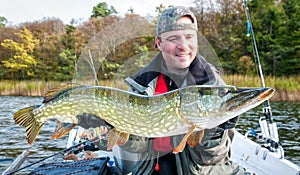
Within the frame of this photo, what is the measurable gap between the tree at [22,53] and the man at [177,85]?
808 inches

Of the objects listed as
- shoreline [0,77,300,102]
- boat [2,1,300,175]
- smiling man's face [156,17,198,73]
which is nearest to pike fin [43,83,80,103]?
smiling man's face [156,17,198,73]

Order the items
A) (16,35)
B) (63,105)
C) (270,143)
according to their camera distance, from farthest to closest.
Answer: (16,35) → (270,143) → (63,105)

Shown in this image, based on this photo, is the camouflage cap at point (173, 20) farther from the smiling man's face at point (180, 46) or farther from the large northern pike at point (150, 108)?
the large northern pike at point (150, 108)

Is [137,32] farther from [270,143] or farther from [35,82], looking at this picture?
[35,82]

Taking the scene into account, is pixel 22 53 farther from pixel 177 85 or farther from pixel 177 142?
pixel 177 142

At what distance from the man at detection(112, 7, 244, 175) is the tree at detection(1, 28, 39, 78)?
808 inches

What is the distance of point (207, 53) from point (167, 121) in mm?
735

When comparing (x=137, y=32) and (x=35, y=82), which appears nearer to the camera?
(x=137, y=32)

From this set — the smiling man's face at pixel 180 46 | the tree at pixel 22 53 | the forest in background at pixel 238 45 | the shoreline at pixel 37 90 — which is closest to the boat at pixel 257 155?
the smiling man's face at pixel 180 46

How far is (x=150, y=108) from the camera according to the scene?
1769 mm

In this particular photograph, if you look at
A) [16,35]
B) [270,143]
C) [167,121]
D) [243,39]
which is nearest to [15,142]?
[270,143]

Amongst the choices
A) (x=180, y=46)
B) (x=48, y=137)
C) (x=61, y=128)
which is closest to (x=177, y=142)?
(x=180, y=46)

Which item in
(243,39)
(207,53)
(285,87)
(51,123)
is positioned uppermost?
(243,39)

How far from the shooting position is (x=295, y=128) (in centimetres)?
911
